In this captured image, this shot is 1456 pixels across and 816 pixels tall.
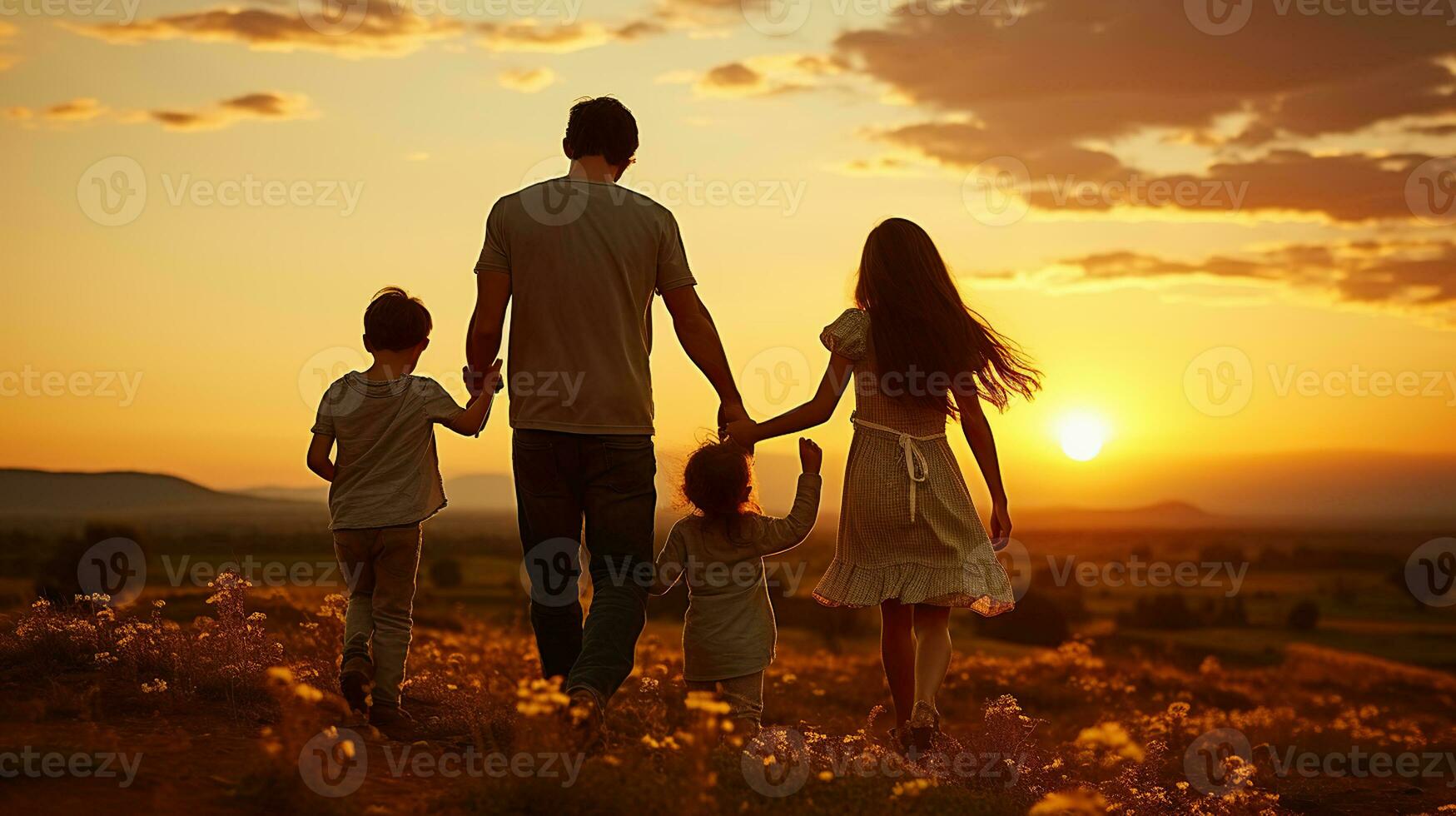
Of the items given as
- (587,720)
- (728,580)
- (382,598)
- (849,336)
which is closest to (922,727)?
(728,580)

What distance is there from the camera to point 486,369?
6.12m

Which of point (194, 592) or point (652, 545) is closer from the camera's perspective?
point (652, 545)

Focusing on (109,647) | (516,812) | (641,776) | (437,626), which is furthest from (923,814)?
(437,626)

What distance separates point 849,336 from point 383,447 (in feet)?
8.45

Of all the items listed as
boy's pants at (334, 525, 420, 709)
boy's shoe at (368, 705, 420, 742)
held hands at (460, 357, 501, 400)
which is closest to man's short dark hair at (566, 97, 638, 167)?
held hands at (460, 357, 501, 400)

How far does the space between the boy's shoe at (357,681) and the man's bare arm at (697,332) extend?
2.32m

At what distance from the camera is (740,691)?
20.5 ft

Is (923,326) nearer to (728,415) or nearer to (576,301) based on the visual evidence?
(728,415)

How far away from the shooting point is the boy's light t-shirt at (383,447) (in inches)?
254

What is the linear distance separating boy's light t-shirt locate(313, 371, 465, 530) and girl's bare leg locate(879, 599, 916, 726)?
2.55 metres

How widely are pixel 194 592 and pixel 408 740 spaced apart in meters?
2.81

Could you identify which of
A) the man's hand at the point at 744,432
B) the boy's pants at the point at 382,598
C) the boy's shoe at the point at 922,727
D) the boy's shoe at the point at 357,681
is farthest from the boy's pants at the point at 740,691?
the boy's shoe at the point at 357,681

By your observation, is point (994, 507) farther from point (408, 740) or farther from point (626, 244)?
point (408, 740)

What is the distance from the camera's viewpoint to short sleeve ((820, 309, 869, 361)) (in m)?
6.69
